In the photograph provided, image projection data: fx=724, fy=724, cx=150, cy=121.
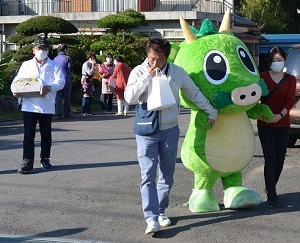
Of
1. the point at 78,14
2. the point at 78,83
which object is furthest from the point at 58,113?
the point at 78,14

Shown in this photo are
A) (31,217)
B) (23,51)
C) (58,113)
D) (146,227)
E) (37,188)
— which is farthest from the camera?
(23,51)

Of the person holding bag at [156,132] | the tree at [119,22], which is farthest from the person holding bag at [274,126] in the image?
the tree at [119,22]

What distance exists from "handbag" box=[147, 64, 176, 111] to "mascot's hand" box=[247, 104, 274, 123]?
130 cm

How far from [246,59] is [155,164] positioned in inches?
64.0

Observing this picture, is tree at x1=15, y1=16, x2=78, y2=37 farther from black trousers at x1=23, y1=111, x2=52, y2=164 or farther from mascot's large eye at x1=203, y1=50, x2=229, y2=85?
mascot's large eye at x1=203, y1=50, x2=229, y2=85

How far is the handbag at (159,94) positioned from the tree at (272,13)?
40755mm

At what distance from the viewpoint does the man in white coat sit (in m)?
10.1

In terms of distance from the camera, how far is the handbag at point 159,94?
677 centimetres

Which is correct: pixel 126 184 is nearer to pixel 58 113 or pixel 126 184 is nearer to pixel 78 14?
pixel 58 113

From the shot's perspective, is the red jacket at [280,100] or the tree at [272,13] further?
the tree at [272,13]

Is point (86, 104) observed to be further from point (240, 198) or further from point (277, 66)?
point (240, 198)

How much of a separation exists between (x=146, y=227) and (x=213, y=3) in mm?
26984

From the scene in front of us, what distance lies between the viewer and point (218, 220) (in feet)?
A: 24.6

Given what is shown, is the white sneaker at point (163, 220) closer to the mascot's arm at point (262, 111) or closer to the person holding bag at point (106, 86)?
the mascot's arm at point (262, 111)
